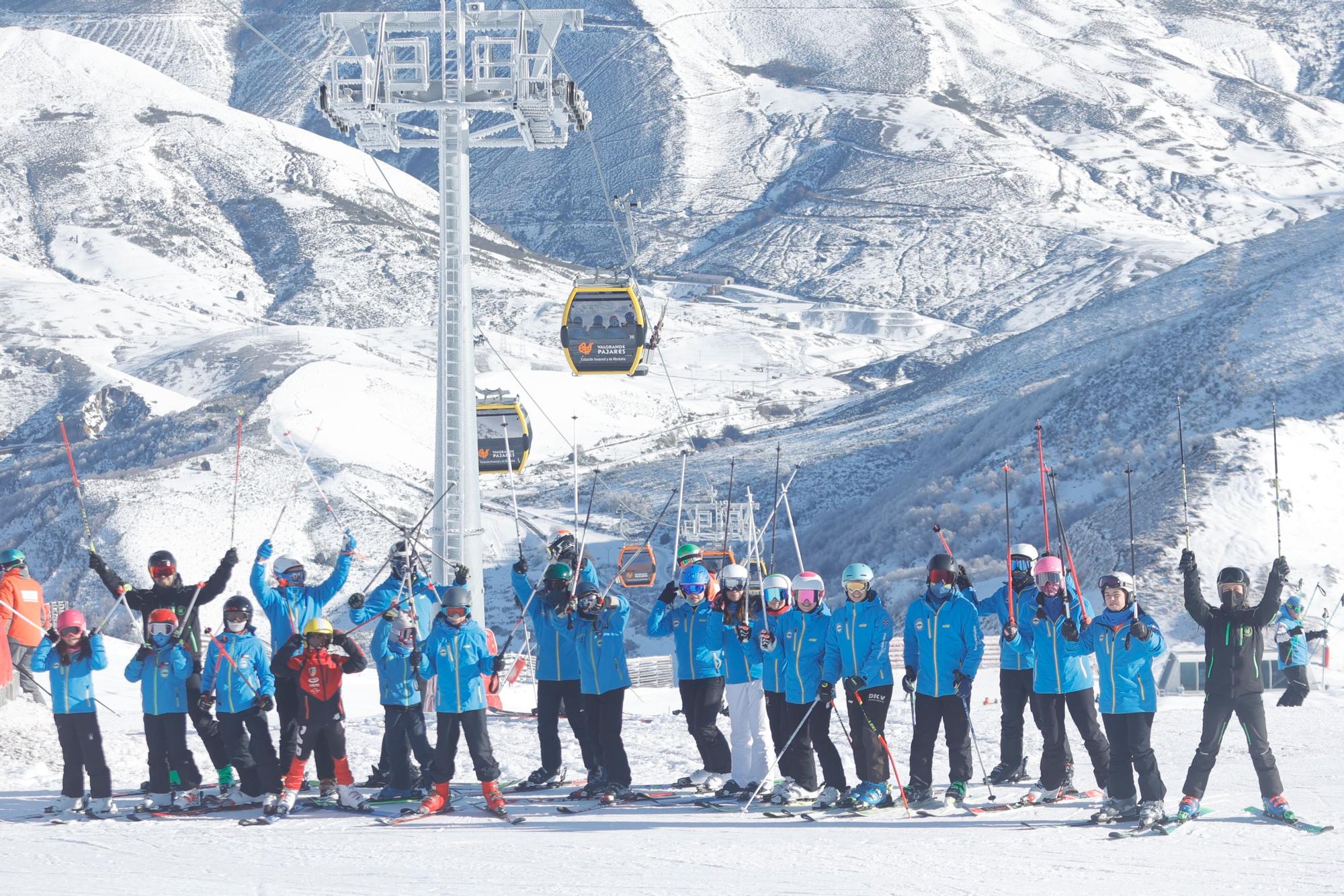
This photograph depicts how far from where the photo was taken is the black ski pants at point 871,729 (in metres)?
9.75

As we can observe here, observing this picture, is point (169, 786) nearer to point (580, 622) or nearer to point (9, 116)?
point (580, 622)

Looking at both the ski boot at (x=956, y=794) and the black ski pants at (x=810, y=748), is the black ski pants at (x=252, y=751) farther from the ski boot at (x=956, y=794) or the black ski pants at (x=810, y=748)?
the ski boot at (x=956, y=794)

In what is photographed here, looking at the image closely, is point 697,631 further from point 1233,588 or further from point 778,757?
point 1233,588

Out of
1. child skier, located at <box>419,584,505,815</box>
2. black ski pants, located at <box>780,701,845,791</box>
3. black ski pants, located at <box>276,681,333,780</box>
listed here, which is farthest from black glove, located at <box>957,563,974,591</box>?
black ski pants, located at <box>276,681,333,780</box>

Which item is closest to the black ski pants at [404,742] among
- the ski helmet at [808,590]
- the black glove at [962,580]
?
the ski helmet at [808,590]

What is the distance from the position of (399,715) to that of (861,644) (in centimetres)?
297

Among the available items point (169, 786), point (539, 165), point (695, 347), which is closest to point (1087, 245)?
point (695, 347)

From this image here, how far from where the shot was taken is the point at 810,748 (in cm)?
1013

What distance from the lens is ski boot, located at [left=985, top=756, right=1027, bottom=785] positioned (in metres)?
10.8

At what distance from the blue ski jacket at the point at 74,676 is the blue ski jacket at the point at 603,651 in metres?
3.00

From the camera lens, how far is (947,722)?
9.94 metres

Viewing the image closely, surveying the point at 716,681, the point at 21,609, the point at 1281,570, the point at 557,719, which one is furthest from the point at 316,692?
the point at 1281,570

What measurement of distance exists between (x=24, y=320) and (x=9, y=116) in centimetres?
6494

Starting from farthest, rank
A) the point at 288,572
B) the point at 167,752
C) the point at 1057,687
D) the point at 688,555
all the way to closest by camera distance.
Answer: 1. the point at 688,555
2. the point at 288,572
3. the point at 167,752
4. the point at 1057,687
